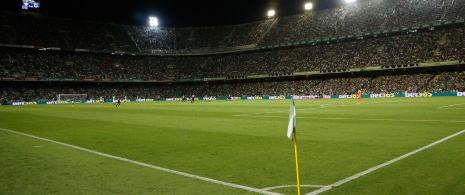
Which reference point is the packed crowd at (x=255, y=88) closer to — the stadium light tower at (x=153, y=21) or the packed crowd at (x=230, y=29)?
the packed crowd at (x=230, y=29)

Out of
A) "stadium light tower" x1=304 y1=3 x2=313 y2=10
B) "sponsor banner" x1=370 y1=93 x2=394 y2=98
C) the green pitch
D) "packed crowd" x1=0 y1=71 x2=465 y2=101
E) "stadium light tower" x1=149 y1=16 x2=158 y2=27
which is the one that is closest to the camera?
the green pitch

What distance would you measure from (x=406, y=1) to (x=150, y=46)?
60740 mm

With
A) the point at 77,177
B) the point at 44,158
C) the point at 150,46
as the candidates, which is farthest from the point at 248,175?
the point at 150,46

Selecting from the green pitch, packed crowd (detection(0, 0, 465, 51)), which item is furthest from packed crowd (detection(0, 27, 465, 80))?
the green pitch

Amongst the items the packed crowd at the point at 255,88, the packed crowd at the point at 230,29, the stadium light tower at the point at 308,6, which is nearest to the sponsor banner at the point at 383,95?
the packed crowd at the point at 255,88

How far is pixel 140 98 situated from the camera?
77312 mm

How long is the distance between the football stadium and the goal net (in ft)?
0.89

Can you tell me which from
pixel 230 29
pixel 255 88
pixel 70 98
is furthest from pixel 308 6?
pixel 70 98

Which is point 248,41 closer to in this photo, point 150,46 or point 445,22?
point 150,46

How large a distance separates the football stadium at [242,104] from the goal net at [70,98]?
0.27m

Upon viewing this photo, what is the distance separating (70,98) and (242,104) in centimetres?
4295

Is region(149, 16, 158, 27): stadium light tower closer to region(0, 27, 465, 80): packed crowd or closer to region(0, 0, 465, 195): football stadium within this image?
region(0, 0, 465, 195): football stadium

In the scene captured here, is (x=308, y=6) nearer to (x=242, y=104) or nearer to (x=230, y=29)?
(x=230, y=29)

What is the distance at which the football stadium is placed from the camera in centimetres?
664
